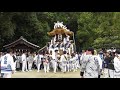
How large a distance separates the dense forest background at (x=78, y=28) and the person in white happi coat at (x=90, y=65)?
5.48ft

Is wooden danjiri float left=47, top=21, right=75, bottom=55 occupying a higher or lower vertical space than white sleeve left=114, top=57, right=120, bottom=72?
higher

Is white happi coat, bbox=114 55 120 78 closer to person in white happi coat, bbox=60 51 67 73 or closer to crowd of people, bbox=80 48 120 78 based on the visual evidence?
crowd of people, bbox=80 48 120 78

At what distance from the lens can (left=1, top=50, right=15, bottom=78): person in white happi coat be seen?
8.41 metres

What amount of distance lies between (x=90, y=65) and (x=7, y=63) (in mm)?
1907

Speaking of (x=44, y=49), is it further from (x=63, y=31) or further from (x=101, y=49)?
(x=101, y=49)

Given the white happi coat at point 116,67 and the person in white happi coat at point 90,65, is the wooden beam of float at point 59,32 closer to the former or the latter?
the white happi coat at point 116,67

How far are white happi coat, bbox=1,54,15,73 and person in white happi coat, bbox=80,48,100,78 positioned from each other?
1.63m

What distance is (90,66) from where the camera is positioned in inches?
310

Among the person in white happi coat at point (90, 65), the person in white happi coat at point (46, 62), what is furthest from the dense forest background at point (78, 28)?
the person in white happi coat at point (90, 65)

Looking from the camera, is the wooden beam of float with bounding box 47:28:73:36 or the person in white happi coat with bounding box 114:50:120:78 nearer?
the person in white happi coat with bounding box 114:50:120:78

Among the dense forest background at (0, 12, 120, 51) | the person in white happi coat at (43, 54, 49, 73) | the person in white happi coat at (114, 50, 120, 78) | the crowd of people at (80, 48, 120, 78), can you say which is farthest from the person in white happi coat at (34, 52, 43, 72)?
the person in white happi coat at (114, 50, 120, 78)
